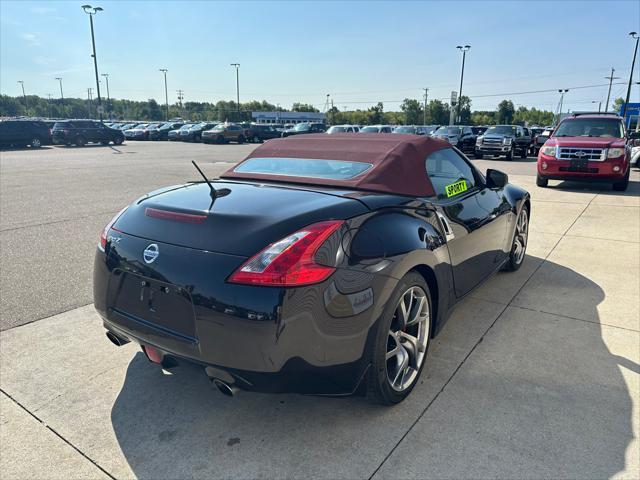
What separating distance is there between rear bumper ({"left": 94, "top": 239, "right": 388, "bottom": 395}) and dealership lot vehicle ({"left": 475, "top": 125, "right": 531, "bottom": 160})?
21.4 metres

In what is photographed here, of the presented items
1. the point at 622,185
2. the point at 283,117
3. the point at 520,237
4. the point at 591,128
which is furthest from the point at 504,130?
the point at 283,117

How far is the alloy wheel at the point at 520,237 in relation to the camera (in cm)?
509

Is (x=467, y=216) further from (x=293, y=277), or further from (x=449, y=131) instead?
(x=449, y=131)

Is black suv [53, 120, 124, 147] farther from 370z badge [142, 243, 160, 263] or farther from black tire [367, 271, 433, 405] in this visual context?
black tire [367, 271, 433, 405]

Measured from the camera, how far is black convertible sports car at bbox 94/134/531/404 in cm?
218

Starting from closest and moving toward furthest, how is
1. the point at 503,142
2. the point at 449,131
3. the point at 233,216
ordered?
the point at 233,216 < the point at 503,142 < the point at 449,131

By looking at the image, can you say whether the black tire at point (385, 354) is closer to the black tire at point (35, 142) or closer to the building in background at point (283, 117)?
the black tire at point (35, 142)

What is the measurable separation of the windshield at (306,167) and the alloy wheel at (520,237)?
2.58 m

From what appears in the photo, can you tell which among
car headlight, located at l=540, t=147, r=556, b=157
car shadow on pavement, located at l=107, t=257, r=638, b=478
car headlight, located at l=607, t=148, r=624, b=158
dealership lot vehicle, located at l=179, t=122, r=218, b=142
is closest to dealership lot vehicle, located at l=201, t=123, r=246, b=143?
dealership lot vehicle, located at l=179, t=122, r=218, b=142

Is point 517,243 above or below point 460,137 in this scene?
below

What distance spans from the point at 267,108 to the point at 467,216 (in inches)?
6338

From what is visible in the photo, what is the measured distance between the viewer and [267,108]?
157125mm

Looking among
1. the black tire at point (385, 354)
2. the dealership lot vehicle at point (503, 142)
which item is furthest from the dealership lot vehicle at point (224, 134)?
the black tire at point (385, 354)

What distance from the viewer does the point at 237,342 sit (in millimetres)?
2180
